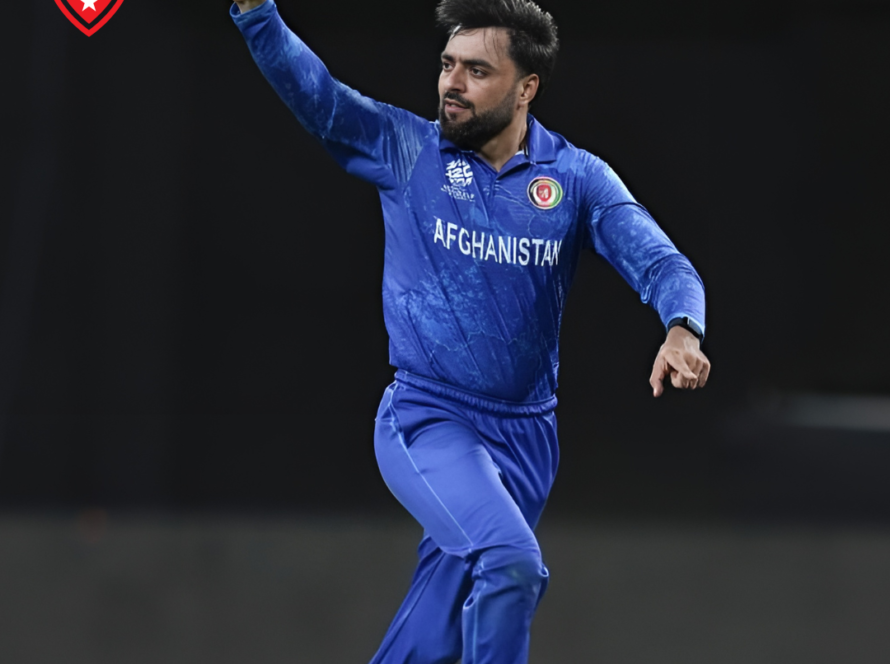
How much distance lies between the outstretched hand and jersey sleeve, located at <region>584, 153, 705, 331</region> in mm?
114

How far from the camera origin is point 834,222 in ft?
25.0

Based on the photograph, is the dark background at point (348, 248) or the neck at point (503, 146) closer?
the neck at point (503, 146)

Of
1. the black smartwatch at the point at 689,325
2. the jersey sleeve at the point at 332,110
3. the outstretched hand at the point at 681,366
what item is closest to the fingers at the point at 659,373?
the outstretched hand at the point at 681,366

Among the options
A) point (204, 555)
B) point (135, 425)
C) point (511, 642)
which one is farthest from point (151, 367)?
point (511, 642)

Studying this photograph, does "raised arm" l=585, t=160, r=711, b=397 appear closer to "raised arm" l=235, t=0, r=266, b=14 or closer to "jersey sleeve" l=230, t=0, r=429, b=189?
"jersey sleeve" l=230, t=0, r=429, b=189

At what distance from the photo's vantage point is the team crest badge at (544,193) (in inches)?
100.0

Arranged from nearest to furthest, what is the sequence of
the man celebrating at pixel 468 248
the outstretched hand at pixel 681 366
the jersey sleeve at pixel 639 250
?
the outstretched hand at pixel 681 366 < the jersey sleeve at pixel 639 250 < the man celebrating at pixel 468 248

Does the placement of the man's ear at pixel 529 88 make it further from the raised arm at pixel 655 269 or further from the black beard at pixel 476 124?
the raised arm at pixel 655 269

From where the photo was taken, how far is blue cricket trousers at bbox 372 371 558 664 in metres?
2.20

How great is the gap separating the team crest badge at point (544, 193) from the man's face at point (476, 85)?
153 millimetres

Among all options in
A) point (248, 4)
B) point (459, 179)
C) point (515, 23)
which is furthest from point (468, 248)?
point (248, 4)

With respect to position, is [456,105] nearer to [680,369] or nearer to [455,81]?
[455,81]

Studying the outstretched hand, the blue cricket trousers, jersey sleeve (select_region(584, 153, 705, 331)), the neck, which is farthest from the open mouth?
the outstretched hand

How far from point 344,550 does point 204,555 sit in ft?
2.00
